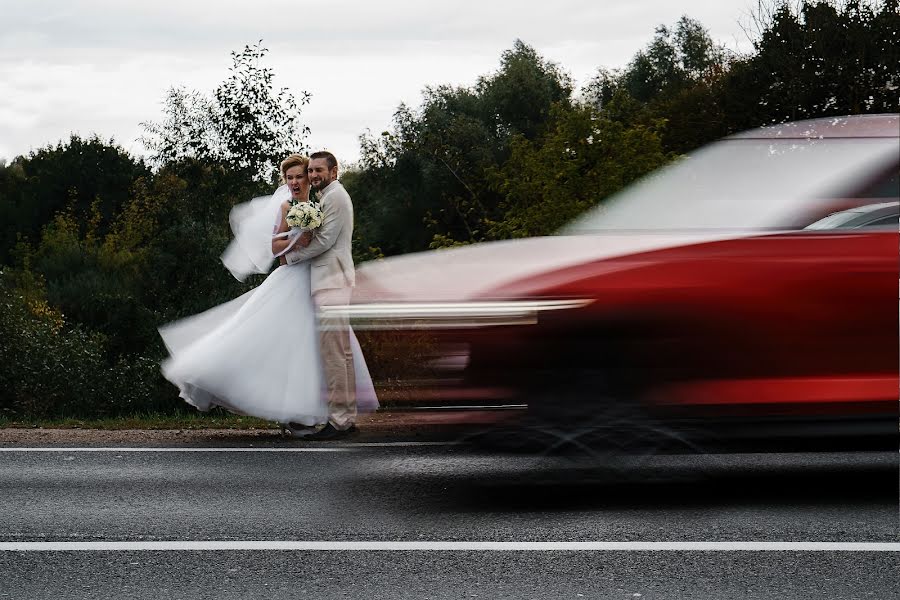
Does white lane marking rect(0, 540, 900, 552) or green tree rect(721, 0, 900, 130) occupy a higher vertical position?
green tree rect(721, 0, 900, 130)

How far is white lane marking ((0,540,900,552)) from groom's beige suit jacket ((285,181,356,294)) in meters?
3.40

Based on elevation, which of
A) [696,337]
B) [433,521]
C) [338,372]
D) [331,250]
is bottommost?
[433,521]

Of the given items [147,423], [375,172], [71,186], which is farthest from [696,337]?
[71,186]

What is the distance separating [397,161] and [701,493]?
49.6 meters

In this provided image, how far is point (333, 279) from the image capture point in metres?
8.29

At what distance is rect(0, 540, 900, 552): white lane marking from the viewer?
4883 mm

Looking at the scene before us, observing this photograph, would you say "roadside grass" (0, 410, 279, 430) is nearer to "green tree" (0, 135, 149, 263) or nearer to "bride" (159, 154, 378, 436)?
"bride" (159, 154, 378, 436)

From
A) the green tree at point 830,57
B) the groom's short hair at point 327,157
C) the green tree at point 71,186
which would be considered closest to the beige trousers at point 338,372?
the groom's short hair at point 327,157

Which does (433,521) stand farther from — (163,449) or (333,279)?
(333,279)

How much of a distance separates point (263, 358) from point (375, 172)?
4925 centimetres

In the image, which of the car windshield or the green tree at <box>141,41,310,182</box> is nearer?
the car windshield

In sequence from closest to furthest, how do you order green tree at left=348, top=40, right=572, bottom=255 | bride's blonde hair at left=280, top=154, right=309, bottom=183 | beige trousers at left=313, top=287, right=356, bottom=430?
beige trousers at left=313, top=287, right=356, bottom=430
bride's blonde hair at left=280, top=154, right=309, bottom=183
green tree at left=348, top=40, right=572, bottom=255

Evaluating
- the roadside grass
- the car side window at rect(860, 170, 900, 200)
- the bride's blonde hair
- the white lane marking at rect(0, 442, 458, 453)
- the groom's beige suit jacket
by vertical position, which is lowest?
the roadside grass

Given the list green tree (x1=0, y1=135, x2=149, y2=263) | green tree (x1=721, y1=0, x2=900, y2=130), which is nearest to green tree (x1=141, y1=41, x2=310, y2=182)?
green tree (x1=721, y1=0, x2=900, y2=130)
